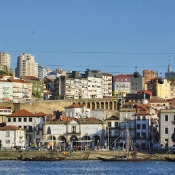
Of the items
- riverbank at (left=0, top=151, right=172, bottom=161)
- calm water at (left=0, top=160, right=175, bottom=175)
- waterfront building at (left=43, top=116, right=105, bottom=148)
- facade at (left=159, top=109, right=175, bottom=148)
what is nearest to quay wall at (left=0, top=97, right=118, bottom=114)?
waterfront building at (left=43, top=116, right=105, bottom=148)

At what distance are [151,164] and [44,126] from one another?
95.8 feet

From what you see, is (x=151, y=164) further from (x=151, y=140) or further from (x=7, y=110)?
(x=7, y=110)

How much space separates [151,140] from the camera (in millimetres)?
126375

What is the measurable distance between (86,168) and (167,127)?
26099mm

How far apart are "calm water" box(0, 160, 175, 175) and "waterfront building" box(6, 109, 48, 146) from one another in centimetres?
1830

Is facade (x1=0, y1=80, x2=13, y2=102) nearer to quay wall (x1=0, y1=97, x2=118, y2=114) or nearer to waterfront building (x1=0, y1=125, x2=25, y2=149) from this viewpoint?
quay wall (x1=0, y1=97, x2=118, y2=114)

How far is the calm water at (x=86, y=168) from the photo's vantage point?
90.9m

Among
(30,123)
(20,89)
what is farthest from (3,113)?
(20,89)

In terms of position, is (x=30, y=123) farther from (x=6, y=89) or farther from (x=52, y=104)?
(x=6, y=89)

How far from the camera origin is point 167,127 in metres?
120

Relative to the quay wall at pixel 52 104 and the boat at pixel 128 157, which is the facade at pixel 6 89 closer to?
the quay wall at pixel 52 104

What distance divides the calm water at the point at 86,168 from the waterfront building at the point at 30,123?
60.0 feet

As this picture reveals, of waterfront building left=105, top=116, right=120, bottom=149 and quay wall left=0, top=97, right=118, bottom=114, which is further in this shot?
quay wall left=0, top=97, right=118, bottom=114

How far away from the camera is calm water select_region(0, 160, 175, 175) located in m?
90.9
